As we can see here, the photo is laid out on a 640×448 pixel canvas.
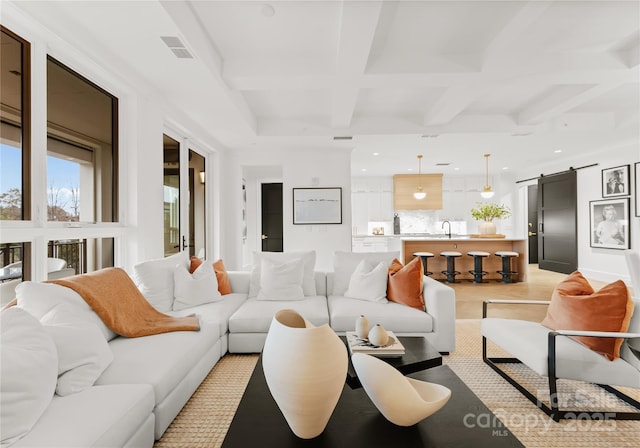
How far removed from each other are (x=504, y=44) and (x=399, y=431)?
10.5ft

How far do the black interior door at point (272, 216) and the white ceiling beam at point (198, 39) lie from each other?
14.6ft

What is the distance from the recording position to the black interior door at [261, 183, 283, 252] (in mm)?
8359

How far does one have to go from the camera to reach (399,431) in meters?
1.34

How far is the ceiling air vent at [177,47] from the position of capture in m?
2.49

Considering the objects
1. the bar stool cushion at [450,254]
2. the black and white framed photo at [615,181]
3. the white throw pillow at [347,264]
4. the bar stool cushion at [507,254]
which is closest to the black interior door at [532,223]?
the black and white framed photo at [615,181]

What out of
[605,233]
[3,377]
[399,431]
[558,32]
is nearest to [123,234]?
[3,377]

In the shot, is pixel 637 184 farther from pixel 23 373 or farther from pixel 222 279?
pixel 23 373

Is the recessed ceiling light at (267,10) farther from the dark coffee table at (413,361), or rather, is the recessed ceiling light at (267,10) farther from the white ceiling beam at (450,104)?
the dark coffee table at (413,361)

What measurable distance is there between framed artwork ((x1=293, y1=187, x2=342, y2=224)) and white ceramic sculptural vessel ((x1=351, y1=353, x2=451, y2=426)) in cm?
511

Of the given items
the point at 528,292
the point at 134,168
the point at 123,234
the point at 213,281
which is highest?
the point at 134,168

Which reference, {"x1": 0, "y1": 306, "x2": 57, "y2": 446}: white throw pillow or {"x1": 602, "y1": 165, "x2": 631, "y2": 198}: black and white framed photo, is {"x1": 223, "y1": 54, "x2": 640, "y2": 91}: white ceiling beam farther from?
{"x1": 602, "y1": 165, "x2": 631, "y2": 198}: black and white framed photo

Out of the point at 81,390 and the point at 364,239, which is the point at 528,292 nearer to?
the point at 364,239

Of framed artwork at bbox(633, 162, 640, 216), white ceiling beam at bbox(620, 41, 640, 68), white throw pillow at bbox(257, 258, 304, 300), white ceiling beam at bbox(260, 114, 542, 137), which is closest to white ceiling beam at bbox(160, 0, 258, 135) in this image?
white ceiling beam at bbox(260, 114, 542, 137)

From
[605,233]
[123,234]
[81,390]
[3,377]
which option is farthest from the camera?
[605,233]
